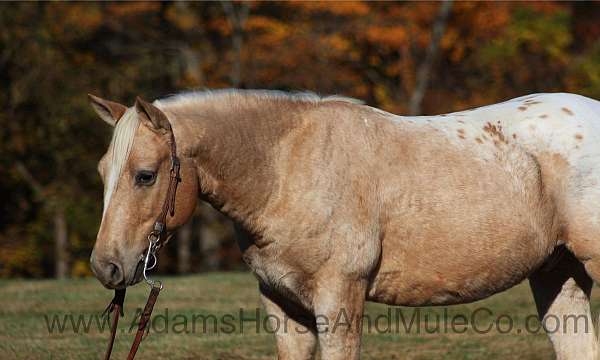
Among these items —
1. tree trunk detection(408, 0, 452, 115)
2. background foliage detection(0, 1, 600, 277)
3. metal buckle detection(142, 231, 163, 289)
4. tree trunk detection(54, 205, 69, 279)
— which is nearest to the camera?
metal buckle detection(142, 231, 163, 289)

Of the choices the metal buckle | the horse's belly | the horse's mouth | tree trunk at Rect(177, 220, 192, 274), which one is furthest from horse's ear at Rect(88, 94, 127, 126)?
tree trunk at Rect(177, 220, 192, 274)

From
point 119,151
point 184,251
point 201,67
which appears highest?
point 119,151

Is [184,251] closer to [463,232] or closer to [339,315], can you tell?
[463,232]

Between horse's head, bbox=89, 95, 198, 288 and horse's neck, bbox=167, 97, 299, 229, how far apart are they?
0.20 meters

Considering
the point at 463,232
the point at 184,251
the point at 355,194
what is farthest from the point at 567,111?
the point at 184,251

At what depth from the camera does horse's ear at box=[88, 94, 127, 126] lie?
484 centimetres

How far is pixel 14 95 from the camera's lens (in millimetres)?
20922

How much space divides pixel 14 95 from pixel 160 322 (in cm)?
1294

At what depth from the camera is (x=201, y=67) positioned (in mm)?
24812

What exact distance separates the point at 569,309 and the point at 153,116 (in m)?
2.79

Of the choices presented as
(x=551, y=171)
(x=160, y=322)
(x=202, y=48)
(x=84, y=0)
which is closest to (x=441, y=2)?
(x=202, y=48)

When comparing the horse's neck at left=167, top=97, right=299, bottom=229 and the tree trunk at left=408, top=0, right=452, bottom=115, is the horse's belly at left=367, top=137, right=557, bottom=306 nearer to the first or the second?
the horse's neck at left=167, top=97, right=299, bottom=229

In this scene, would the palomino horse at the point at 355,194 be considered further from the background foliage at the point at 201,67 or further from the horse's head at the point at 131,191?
the background foliage at the point at 201,67

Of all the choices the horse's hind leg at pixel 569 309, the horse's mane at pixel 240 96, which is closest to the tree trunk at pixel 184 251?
the horse's hind leg at pixel 569 309
